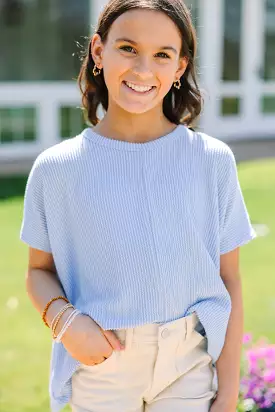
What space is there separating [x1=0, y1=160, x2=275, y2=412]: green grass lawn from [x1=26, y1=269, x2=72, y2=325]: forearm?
166cm

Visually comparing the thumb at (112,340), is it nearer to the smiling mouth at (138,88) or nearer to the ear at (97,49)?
the smiling mouth at (138,88)

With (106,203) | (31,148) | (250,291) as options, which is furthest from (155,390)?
(31,148)

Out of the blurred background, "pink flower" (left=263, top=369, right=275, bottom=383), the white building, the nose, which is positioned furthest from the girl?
the white building

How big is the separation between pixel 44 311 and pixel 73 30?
10.4 meters

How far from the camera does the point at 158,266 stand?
1878 mm

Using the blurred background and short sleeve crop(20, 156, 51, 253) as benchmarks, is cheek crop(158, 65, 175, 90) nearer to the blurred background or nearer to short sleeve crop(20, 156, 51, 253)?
short sleeve crop(20, 156, 51, 253)

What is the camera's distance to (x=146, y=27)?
1.90 metres

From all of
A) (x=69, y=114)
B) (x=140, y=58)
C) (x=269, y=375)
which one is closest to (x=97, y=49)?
(x=140, y=58)

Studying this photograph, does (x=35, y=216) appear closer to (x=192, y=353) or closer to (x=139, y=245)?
(x=139, y=245)

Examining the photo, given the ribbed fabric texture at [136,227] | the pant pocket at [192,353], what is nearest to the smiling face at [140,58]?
the ribbed fabric texture at [136,227]

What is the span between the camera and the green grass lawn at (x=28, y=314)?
3.76 m

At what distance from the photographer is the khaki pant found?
186 centimetres

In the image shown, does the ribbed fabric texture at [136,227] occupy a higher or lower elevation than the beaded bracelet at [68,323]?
higher

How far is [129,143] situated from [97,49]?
0.27 meters
